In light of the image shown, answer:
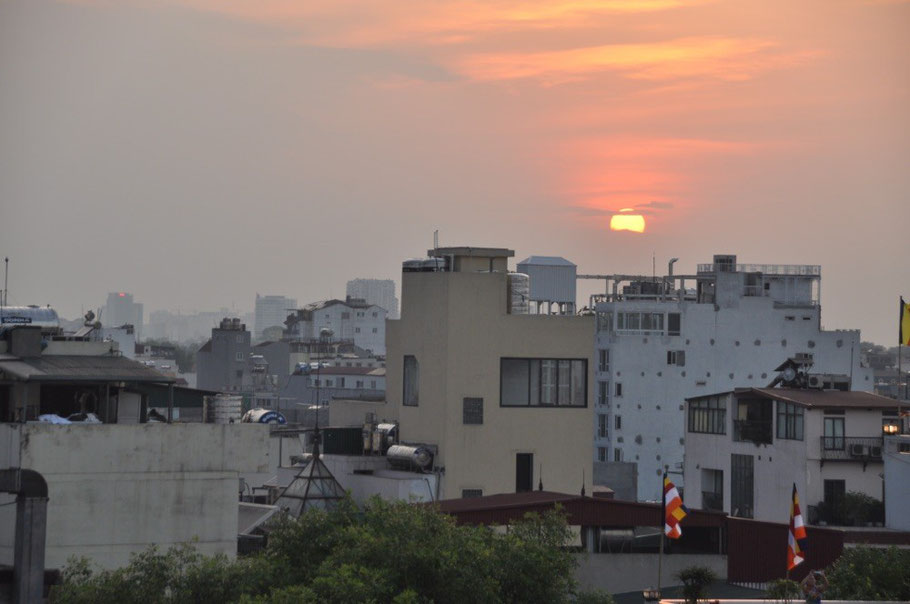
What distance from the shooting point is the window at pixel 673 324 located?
123m

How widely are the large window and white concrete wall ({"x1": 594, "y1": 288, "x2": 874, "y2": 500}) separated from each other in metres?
55.7

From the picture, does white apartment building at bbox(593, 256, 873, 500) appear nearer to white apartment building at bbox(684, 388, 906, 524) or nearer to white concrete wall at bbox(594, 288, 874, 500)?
white concrete wall at bbox(594, 288, 874, 500)

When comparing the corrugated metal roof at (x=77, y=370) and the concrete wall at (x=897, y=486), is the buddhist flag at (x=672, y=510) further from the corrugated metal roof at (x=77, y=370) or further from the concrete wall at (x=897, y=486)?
the concrete wall at (x=897, y=486)

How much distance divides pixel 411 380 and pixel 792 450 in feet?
53.4

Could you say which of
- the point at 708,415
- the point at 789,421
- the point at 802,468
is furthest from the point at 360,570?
the point at 708,415

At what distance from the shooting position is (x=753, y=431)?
237 ft

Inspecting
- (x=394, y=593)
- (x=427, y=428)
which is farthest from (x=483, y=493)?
(x=394, y=593)

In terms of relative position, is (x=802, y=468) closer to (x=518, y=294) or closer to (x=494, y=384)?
(x=518, y=294)

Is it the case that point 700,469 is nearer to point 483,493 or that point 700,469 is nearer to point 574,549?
point 483,493

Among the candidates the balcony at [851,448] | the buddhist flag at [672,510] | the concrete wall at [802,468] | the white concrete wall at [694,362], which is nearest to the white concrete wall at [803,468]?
the concrete wall at [802,468]

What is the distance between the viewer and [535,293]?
292 feet

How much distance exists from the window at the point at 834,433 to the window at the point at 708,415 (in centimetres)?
729

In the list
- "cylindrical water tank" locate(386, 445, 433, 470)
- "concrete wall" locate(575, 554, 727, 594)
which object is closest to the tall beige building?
"cylindrical water tank" locate(386, 445, 433, 470)

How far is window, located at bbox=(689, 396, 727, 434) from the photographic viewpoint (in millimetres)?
75188
